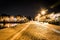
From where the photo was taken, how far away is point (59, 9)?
139ft

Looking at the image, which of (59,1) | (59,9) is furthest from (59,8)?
(59,1)

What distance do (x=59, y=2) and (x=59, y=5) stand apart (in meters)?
1.47

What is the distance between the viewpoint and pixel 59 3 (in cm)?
4391

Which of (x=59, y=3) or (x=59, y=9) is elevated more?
(x=59, y=3)

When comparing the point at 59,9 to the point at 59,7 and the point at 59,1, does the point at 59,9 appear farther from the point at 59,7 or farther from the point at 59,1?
the point at 59,1

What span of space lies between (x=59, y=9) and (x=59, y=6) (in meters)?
1.53

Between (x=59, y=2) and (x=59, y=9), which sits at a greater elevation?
(x=59, y=2)

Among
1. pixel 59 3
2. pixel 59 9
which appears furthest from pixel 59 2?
pixel 59 9

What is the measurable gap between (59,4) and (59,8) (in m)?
2.01

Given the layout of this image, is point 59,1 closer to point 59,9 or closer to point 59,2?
point 59,2

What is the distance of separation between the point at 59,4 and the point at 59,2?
1057 millimetres

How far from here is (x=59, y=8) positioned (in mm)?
42625

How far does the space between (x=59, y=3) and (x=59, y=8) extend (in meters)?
2.67

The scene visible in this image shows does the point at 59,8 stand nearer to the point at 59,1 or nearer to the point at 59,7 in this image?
the point at 59,7
